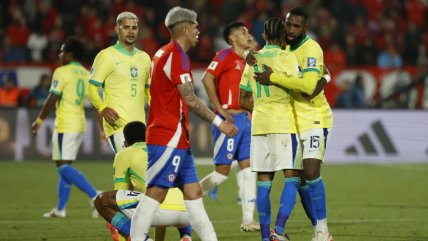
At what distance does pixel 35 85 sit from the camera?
25.4m

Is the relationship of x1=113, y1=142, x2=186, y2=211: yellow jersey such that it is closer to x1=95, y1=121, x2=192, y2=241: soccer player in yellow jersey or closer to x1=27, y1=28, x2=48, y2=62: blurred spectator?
x1=95, y1=121, x2=192, y2=241: soccer player in yellow jersey

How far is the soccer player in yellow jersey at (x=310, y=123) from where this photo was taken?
420 inches

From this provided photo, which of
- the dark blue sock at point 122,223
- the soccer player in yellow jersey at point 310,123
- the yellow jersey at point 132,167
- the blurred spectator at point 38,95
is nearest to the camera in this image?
the dark blue sock at point 122,223

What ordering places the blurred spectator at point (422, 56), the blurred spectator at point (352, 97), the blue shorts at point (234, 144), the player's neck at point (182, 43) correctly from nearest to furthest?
the player's neck at point (182, 43), the blue shorts at point (234, 144), the blurred spectator at point (352, 97), the blurred spectator at point (422, 56)

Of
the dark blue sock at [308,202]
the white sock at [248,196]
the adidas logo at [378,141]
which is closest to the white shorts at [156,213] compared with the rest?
the dark blue sock at [308,202]

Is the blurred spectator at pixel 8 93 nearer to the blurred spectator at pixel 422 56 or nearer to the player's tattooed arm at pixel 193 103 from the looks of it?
the blurred spectator at pixel 422 56

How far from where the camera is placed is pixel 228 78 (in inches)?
523

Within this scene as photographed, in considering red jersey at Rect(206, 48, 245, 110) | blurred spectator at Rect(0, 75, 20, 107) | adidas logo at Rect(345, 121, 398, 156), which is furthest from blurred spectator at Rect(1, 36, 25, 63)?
red jersey at Rect(206, 48, 245, 110)

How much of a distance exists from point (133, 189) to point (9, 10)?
17824mm

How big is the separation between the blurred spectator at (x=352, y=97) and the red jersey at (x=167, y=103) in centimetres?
1587

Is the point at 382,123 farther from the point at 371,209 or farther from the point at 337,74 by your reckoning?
the point at 371,209

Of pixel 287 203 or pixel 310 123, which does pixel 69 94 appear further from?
pixel 287 203

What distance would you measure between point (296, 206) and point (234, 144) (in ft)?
8.08

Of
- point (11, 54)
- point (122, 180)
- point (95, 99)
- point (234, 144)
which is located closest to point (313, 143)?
point (122, 180)
